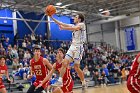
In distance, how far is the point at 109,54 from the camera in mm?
31938

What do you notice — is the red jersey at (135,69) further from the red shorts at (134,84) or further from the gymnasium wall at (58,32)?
the gymnasium wall at (58,32)

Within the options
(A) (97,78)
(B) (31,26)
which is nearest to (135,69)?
(A) (97,78)

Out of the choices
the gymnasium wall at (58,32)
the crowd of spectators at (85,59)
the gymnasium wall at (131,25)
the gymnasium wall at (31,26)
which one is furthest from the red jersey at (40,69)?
the gymnasium wall at (131,25)

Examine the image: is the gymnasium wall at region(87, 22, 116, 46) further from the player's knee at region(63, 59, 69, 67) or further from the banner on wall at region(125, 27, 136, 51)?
the player's knee at region(63, 59, 69, 67)

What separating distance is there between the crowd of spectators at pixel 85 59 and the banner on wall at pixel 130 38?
168 inches

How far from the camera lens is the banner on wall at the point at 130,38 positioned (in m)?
36.3

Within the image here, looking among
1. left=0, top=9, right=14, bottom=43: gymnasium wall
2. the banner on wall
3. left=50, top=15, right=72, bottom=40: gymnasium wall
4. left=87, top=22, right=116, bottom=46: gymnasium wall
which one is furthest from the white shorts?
left=87, top=22, right=116, bottom=46: gymnasium wall

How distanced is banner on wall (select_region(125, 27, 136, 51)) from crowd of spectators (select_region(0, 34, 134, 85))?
4.26 m

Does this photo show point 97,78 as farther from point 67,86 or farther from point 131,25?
point 67,86

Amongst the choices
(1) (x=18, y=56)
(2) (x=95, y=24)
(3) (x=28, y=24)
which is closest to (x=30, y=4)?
(3) (x=28, y=24)

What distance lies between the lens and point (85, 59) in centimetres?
2745

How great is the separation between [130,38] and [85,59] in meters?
11.3

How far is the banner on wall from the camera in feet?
119

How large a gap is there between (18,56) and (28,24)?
9161mm
